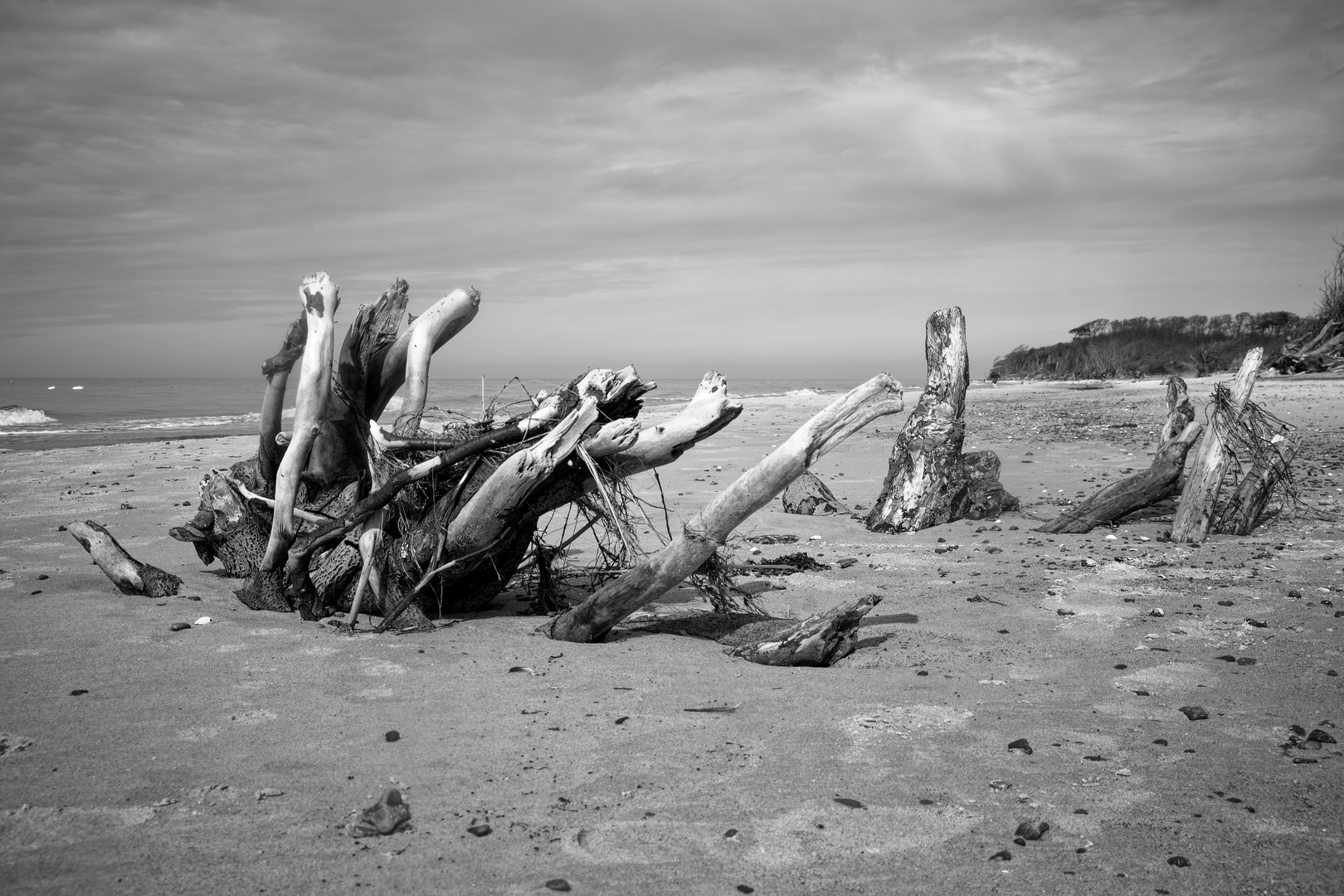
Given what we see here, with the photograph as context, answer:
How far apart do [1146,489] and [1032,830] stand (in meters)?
6.22

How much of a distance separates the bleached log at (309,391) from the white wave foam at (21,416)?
2580 cm

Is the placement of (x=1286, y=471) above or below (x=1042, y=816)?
above

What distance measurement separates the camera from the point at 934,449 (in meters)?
9.27

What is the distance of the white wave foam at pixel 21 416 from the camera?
1048 inches

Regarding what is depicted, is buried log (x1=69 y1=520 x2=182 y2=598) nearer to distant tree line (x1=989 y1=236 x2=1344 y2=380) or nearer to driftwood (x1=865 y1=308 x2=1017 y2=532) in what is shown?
driftwood (x1=865 y1=308 x2=1017 y2=532)

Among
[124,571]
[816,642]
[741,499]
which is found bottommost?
[816,642]

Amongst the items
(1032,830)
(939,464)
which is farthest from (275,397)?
(939,464)

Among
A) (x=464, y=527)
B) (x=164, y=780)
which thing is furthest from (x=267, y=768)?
(x=464, y=527)

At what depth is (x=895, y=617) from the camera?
19.9 ft

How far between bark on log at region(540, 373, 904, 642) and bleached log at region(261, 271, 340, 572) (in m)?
2.25

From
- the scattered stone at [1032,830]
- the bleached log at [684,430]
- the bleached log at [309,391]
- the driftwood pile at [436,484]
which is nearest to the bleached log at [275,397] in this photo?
the driftwood pile at [436,484]

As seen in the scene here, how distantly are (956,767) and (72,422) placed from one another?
30.8m

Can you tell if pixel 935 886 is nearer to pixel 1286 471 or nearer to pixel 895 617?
pixel 895 617

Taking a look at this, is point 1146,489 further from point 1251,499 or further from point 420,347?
point 420,347
